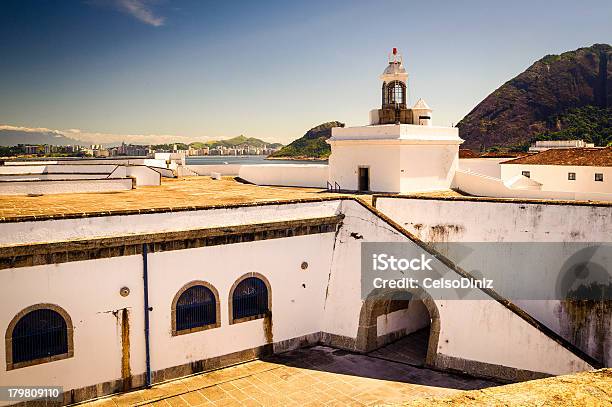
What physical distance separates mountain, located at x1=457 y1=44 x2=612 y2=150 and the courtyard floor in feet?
247

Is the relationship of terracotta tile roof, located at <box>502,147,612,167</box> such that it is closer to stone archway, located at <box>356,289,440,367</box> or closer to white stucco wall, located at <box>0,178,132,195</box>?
stone archway, located at <box>356,289,440,367</box>

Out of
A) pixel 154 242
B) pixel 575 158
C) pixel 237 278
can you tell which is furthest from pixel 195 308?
pixel 575 158

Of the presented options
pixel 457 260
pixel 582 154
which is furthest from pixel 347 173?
pixel 582 154

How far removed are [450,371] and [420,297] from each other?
1.91 meters

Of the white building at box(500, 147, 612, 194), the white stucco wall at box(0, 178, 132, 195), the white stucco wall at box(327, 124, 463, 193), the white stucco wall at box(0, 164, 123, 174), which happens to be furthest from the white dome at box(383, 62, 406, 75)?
the white stucco wall at box(0, 164, 123, 174)

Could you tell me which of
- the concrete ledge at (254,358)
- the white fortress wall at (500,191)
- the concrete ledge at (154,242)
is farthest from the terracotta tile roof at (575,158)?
the concrete ledge at (154,242)

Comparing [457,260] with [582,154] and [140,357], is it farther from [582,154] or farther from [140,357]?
[582,154]

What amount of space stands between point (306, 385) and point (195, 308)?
317 cm

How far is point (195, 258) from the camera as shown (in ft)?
38.4

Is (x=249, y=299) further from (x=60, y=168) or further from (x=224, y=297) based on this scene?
(x=60, y=168)

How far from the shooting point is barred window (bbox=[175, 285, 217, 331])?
11578 mm

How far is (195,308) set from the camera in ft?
38.7

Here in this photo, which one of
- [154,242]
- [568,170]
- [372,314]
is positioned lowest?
[372,314]

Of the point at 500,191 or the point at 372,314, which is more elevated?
the point at 500,191
